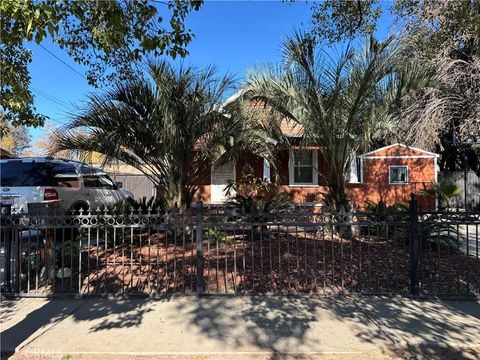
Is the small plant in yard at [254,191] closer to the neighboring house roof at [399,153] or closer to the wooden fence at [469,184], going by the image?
the neighboring house roof at [399,153]

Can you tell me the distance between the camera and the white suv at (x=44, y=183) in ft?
29.7

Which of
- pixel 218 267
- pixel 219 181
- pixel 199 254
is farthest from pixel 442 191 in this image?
pixel 199 254

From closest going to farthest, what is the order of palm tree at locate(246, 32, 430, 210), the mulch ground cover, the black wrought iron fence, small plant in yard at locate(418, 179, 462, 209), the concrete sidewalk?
1. the concrete sidewalk
2. the black wrought iron fence
3. the mulch ground cover
4. palm tree at locate(246, 32, 430, 210)
5. small plant in yard at locate(418, 179, 462, 209)

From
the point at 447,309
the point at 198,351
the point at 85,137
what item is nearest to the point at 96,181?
the point at 85,137

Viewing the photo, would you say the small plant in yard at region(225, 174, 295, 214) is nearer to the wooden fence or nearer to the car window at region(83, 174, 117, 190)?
the car window at region(83, 174, 117, 190)

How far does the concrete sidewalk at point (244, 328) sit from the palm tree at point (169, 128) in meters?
3.40

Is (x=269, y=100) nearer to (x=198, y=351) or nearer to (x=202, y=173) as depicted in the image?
(x=202, y=173)

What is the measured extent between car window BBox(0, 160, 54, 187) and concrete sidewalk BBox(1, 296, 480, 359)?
4323 mm

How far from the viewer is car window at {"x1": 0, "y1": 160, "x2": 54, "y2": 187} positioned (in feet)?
30.3

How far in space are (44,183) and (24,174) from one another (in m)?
0.47

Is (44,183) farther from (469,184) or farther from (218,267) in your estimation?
(469,184)

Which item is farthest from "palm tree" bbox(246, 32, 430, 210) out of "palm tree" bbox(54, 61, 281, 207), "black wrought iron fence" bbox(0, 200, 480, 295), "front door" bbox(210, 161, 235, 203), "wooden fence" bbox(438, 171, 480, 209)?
"wooden fence" bbox(438, 171, 480, 209)

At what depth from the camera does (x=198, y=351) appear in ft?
12.9

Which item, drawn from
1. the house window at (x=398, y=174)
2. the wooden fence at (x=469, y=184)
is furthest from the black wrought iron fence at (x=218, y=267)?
the wooden fence at (x=469, y=184)
